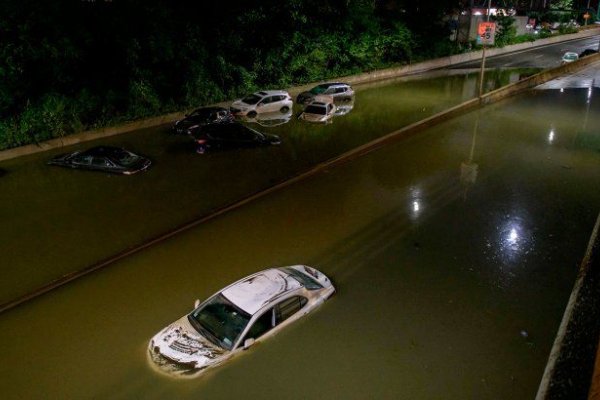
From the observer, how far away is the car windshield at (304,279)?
944cm

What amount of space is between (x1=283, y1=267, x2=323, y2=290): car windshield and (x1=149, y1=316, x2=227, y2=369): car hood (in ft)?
A: 7.41

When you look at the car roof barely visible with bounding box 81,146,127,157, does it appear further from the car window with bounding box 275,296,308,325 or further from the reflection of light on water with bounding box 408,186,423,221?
the car window with bounding box 275,296,308,325

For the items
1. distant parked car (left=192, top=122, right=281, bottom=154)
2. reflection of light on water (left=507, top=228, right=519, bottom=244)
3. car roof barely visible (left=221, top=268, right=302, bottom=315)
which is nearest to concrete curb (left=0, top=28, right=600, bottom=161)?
distant parked car (left=192, top=122, right=281, bottom=154)

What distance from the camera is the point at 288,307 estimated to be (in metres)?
8.76

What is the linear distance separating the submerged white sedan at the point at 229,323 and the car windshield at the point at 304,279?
0.17 metres

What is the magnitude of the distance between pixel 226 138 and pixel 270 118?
18.6 feet

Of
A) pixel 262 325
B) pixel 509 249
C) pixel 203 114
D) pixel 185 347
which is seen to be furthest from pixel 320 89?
pixel 185 347

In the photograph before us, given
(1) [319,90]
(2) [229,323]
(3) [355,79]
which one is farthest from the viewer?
(3) [355,79]

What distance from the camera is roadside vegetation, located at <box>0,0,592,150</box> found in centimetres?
2098

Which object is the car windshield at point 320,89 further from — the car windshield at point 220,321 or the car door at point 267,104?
the car windshield at point 220,321

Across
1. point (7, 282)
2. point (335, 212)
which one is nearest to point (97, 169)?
point (7, 282)

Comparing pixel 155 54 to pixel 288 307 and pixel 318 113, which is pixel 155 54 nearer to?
pixel 318 113

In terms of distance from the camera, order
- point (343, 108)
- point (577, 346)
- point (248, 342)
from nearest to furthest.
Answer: point (577, 346)
point (248, 342)
point (343, 108)

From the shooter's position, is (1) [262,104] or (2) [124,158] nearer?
(2) [124,158]
